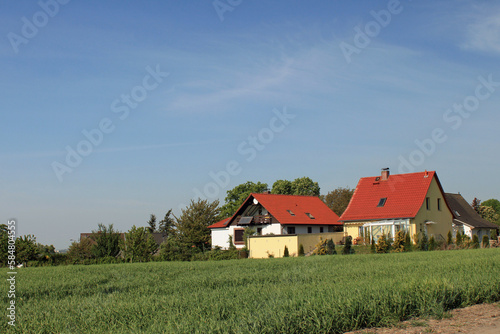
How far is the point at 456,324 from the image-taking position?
23.8 feet

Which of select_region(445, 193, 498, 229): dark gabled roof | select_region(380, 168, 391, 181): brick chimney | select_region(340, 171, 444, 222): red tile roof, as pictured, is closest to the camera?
select_region(340, 171, 444, 222): red tile roof

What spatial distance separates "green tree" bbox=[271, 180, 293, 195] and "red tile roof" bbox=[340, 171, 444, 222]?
37671 millimetres

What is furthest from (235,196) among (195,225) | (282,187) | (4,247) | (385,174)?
(4,247)

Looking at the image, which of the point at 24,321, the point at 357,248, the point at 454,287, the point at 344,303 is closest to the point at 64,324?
the point at 24,321

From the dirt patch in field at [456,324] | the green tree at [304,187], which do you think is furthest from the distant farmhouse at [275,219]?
the dirt patch in field at [456,324]

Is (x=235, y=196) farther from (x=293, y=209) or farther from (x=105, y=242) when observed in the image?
(x=105, y=242)

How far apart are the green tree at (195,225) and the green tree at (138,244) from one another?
15.5m

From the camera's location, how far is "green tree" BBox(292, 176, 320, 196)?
86.2m

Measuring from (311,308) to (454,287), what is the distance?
11.3 feet

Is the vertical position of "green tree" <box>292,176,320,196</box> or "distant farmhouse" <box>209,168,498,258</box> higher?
"green tree" <box>292,176,320,196</box>

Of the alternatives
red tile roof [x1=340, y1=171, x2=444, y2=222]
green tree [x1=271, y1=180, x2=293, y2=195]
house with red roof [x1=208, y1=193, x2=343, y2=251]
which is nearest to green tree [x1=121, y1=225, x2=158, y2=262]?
house with red roof [x1=208, y1=193, x2=343, y2=251]

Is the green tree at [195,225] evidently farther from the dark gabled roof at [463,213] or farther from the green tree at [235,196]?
the dark gabled roof at [463,213]

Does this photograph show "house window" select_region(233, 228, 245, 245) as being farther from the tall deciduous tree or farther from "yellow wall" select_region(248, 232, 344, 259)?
the tall deciduous tree

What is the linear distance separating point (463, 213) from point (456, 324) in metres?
49.9
